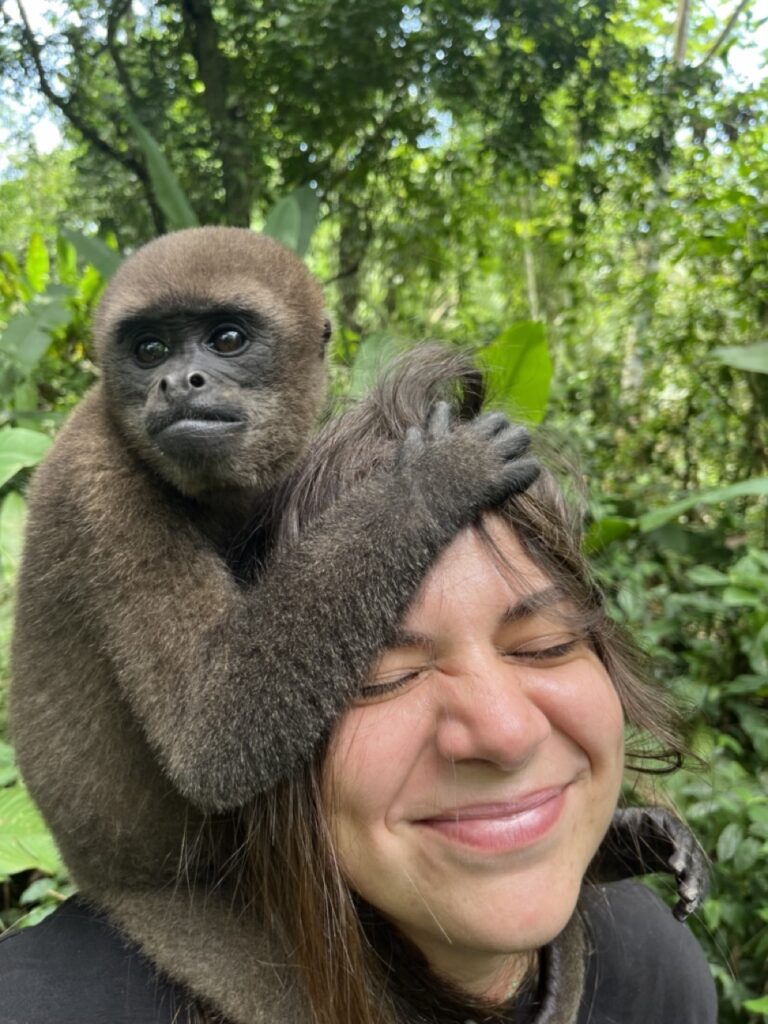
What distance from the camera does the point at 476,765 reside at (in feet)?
3.74

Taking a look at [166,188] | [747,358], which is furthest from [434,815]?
[166,188]

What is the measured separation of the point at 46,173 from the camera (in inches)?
231

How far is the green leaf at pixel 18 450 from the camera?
236 cm

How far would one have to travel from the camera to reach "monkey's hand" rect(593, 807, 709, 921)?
178 centimetres

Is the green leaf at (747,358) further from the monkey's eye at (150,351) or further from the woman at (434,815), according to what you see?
the monkey's eye at (150,351)

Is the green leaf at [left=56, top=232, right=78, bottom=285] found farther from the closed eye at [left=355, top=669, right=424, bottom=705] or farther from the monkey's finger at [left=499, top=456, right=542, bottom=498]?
the closed eye at [left=355, top=669, right=424, bottom=705]

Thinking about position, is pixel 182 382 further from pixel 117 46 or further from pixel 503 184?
pixel 503 184

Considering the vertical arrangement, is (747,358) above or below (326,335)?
below

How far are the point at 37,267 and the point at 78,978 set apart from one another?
3569 millimetres

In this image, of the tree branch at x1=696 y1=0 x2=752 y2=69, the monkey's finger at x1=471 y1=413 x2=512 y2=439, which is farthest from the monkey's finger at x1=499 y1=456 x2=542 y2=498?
→ the tree branch at x1=696 y1=0 x2=752 y2=69

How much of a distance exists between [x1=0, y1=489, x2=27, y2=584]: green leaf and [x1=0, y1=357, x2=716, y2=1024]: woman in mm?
1158

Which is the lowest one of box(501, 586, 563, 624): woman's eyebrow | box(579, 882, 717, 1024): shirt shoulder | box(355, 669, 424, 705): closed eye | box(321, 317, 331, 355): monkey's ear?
box(579, 882, 717, 1024): shirt shoulder

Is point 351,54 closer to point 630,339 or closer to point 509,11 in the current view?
point 509,11

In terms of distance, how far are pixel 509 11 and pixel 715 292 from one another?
1982 millimetres
